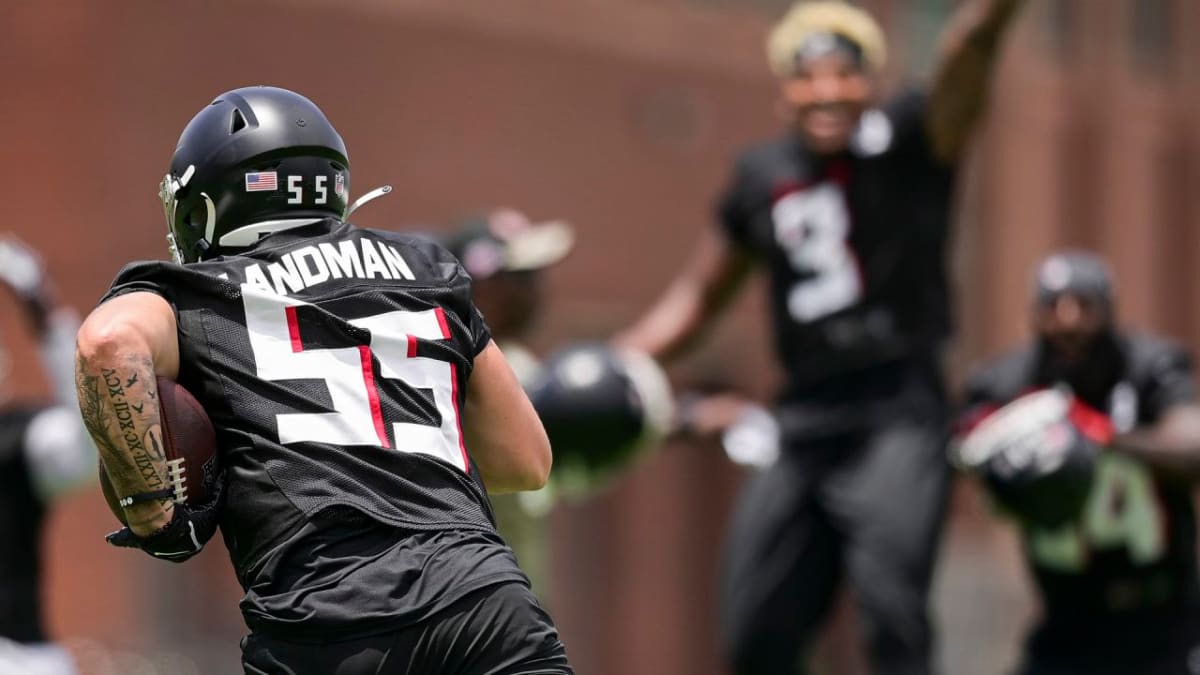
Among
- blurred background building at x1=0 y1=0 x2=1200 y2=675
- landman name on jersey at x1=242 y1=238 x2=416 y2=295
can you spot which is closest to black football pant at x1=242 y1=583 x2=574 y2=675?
landman name on jersey at x1=242 y1=238 x2=416 y2=295

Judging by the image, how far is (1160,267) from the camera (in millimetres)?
23875

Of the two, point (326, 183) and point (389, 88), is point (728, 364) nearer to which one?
point (389, 88)

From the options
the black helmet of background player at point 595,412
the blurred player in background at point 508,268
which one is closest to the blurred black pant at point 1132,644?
the black helmet of background player at point 595,412

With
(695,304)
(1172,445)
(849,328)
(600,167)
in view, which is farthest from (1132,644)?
(600,167)

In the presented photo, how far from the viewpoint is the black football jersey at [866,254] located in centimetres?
632

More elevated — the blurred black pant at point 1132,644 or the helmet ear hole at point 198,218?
the helmet ear hole at point 198,218

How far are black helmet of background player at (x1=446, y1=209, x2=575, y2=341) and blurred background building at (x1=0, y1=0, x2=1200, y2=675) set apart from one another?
6403 mm

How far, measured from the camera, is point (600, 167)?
1645 centimetres

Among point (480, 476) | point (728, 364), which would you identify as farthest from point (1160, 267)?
point (480, 476)

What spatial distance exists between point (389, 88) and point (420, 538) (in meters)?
11.5

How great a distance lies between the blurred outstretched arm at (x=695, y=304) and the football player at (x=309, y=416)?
11.2 feet

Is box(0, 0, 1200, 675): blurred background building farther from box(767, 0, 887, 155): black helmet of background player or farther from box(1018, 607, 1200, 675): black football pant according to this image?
box(767, 0, 887, 155): black helmet of background player

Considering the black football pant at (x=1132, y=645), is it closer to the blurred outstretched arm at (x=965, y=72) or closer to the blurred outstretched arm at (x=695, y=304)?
the blurred outstretched arm at (x=695, y=304)

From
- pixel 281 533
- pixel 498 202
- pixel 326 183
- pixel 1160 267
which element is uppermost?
pixel 326 183
